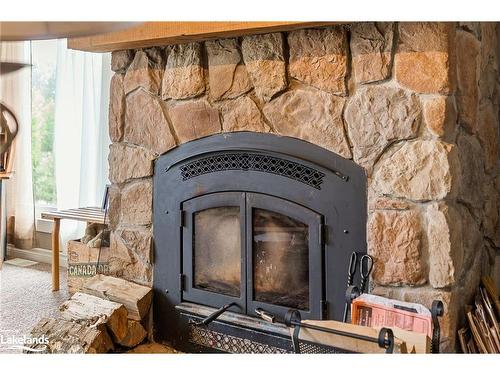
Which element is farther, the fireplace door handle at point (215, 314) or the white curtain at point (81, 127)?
the white curtain at point (81, 127)

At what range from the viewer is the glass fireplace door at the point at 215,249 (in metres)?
1.61

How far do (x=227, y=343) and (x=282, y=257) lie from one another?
0.33 meters

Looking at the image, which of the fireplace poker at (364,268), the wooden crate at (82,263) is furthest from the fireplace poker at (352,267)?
the wooden crate at (82,263)

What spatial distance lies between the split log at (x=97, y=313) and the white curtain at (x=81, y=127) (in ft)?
1.19

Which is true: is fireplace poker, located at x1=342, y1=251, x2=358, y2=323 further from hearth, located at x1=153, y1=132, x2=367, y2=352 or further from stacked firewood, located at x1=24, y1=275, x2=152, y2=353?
stacked firewood, located at x1=24, y1=275, x2=152, y2=353

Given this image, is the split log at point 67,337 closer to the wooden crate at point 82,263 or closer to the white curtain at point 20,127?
the wooden crate at point 82,263

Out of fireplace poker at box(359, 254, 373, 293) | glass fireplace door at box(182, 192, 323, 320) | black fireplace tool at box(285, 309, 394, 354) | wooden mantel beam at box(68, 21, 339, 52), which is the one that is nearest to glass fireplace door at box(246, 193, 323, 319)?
glass fireplace door at box(182, 192, 323, 320)

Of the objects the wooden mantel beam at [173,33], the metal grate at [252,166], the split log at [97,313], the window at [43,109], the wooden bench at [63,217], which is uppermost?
the wooden mantel beam at [173,33]

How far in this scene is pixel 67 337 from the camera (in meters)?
1.51

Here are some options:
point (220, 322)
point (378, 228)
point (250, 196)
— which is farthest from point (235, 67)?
point (220, 322)

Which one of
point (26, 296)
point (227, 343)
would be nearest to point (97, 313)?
point (26, 296)

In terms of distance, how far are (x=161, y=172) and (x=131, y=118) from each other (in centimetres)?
22

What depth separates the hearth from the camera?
144cm

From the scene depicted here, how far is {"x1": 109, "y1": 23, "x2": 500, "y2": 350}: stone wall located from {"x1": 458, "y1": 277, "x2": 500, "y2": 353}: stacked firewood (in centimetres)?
4
